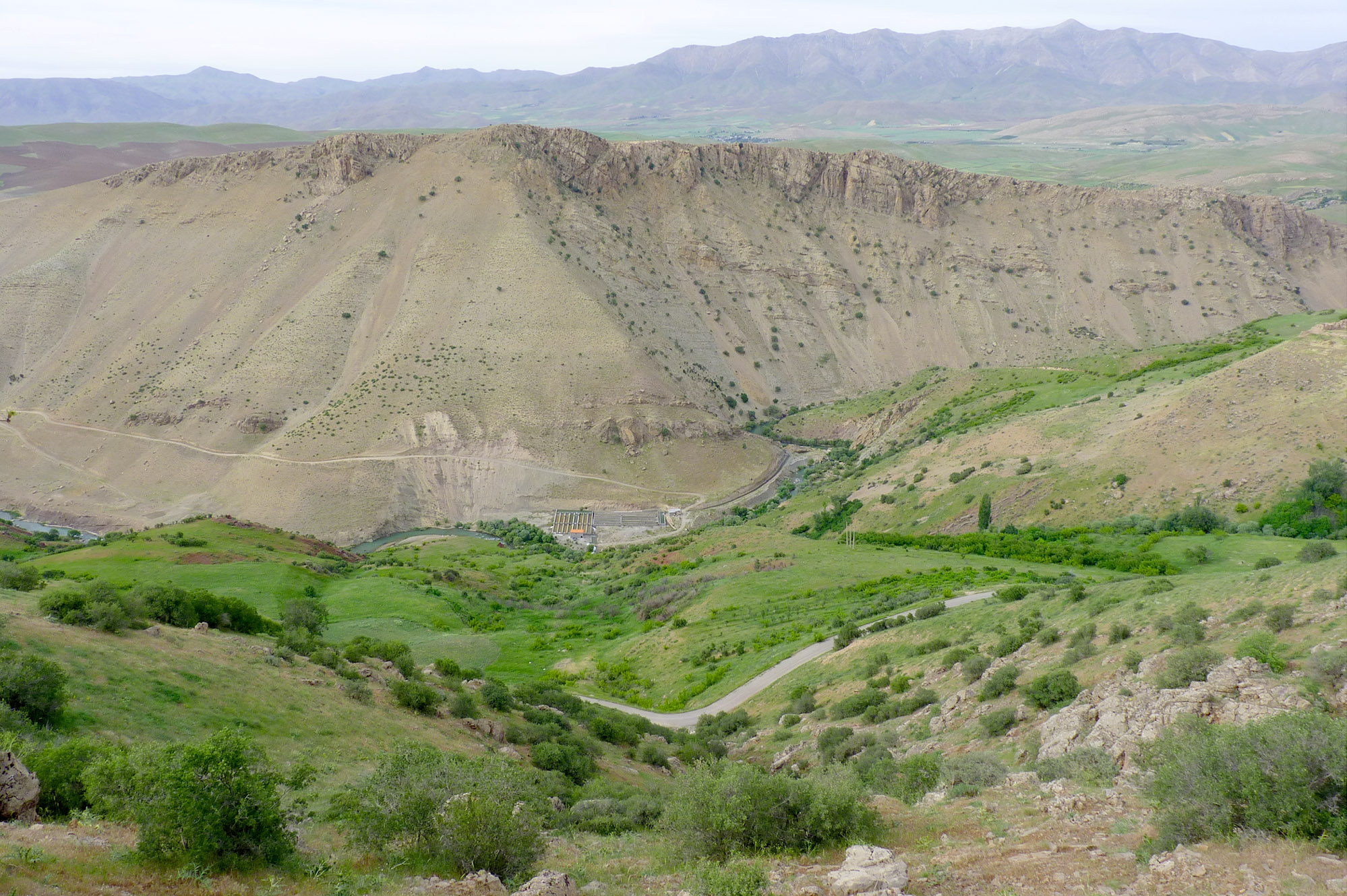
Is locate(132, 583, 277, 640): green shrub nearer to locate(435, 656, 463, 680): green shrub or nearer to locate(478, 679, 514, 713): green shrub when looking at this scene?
locate(435, 656, 463, 680): green shrub

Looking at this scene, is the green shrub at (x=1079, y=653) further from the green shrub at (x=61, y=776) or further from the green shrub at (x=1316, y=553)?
the green shrub at (x=61, y=776)

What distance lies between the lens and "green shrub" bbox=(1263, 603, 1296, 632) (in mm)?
17953

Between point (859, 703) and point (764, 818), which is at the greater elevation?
point (764, 818)

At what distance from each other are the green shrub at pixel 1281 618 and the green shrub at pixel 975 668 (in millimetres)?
7172

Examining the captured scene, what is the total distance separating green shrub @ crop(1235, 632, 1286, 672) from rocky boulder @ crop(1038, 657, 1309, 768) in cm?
30

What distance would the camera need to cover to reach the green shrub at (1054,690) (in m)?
A: 19.5

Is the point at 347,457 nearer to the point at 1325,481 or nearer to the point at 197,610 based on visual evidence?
the point at 197,610

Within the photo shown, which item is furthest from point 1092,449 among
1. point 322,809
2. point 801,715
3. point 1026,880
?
point 322,809

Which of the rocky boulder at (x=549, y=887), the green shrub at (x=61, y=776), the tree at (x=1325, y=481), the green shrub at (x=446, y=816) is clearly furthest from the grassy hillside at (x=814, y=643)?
the rocky boulder at (x=549, y=887)

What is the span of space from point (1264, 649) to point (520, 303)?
79248 millimetres

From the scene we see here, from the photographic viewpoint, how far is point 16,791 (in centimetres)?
1301

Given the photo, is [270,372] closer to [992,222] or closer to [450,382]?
[450,382]

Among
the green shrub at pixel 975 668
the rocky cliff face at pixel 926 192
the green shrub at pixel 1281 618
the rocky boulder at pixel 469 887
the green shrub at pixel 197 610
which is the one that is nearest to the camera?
the rocky boulder at pixel 469 887

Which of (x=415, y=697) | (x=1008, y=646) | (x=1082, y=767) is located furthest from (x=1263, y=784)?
(x=415, y=697)
